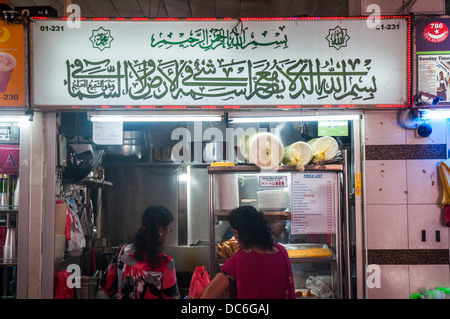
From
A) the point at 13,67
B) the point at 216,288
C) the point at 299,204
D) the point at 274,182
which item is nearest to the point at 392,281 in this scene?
the point at 299,204

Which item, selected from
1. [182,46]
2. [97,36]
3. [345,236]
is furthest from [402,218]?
[97,36]

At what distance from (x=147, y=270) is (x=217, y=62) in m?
2.36

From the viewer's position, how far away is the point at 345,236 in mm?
4902

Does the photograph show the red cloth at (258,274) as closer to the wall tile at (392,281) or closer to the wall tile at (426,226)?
the wall tile at (392,281)

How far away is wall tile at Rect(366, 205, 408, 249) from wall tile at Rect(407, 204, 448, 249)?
0.21 ft

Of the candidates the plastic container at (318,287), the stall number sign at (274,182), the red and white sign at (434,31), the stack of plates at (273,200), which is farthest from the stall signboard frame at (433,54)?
the plastic container at (318,287)

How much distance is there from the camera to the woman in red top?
3420 mm

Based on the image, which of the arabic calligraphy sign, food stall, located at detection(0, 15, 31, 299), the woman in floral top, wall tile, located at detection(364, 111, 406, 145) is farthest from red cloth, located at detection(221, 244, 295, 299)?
food stall, located at detection(0, 15, 31, 299)

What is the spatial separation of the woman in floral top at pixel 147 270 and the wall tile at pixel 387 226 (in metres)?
2.25

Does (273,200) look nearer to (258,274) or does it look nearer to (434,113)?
(258,274)
